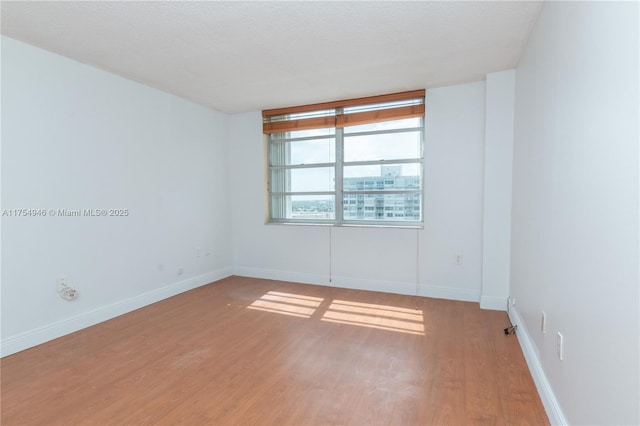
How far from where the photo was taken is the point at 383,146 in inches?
164

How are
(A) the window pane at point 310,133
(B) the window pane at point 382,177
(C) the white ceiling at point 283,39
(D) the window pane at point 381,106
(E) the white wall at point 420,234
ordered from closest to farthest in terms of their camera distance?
1. (C) the white ceiling at point 283,39
2. (E) the white wall at point 420,234
3. (D) the window pane at point 381,106
4. (B) the window pane at point 382,177
5. (A) the window pane at point 310,133

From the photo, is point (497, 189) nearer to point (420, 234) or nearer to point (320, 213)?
point (420, 234)

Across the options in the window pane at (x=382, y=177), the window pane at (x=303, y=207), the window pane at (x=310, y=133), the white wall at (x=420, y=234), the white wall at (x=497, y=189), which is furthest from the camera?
the window pane at (x=303, y=207)

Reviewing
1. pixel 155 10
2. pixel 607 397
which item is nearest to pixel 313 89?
pixel 155 10

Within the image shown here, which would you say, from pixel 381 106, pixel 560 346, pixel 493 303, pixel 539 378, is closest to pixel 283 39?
pixel 381 106

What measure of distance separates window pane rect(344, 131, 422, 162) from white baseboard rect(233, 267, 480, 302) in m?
1.65

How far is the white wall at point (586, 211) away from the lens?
1027mm

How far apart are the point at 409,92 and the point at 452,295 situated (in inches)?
99.5

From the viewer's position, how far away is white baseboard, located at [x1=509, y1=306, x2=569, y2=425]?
1622 millimetres

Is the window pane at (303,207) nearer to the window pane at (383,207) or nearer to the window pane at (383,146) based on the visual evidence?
the window pane at (383,207)

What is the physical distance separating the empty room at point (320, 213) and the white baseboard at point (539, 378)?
0.9 inches

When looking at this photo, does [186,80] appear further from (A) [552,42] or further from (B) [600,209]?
(B) [600,209]

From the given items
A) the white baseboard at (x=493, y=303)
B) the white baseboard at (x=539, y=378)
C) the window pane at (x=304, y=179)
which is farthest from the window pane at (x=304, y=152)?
the white baseboard at (x=539, y=378)

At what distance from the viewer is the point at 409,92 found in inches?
151
